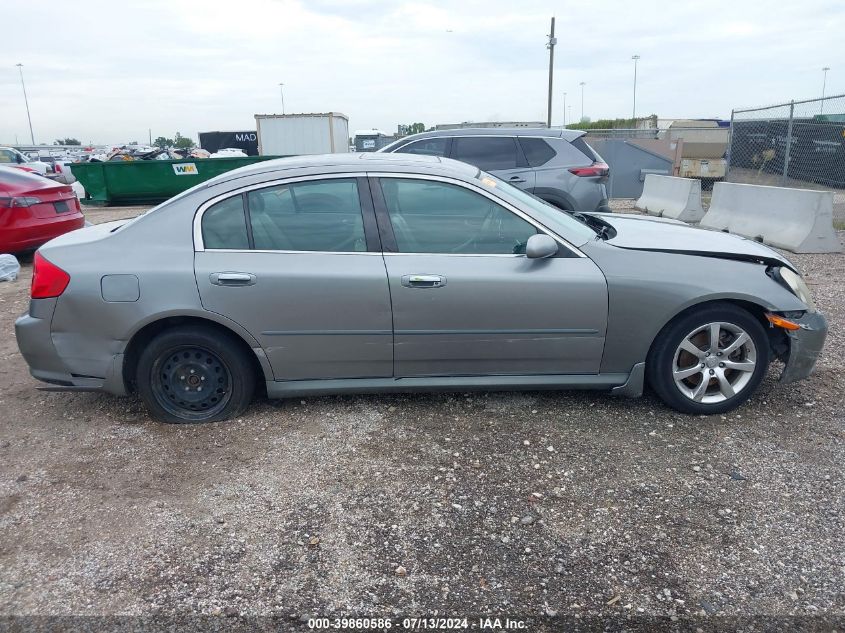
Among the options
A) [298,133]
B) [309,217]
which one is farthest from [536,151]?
[298,133]

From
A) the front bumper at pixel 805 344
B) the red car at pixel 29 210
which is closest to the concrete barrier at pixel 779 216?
Result: the front bumper at pixel 805 344

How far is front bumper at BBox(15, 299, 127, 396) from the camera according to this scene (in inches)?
148

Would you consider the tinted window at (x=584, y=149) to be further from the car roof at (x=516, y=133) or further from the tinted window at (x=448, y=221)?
the tinted window at (x=448, y=221)

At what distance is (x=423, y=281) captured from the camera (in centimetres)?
366

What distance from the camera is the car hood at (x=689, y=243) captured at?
381 cm

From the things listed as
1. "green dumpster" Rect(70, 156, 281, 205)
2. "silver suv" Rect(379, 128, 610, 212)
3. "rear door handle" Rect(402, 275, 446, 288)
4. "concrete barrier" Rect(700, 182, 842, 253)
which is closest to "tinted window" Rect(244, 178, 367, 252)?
"rear door handle" Rect(402, 275, 446, 288)

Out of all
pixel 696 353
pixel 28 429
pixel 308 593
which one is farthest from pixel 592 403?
pixel 28 429

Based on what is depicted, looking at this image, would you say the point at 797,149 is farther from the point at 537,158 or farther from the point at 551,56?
the point at 551,56

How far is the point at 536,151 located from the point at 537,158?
0.11 metres

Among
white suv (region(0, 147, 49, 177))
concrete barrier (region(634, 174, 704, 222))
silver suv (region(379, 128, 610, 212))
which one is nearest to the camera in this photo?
silver suv (region(379, 128, 610, 212))

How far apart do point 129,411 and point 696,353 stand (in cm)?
370

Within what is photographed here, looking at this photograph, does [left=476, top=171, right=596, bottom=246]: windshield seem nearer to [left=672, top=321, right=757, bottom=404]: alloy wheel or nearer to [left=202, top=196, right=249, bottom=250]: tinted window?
[left=672, top=321, right=757, bottom=404]: alloy wheel

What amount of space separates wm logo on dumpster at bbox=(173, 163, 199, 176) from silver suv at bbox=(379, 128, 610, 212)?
1007 centimetres

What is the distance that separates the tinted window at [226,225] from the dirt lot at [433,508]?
1.13 metres
